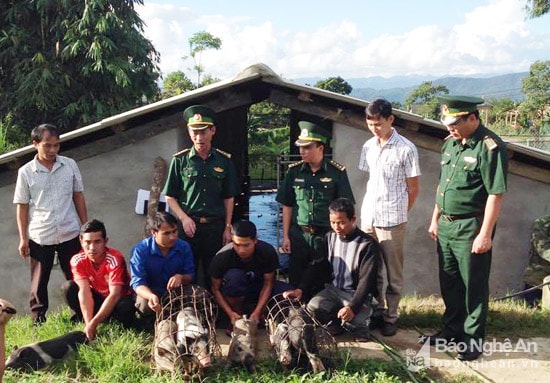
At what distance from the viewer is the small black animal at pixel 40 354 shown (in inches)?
143

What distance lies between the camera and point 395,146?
13.6ft

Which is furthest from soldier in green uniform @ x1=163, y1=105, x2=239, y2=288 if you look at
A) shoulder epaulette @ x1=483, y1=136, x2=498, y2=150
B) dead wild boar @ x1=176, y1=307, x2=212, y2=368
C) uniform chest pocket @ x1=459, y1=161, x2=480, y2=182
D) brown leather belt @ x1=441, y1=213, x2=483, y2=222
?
shoulder epaulette @ x1=483, y1=136, x2=498, y2=150

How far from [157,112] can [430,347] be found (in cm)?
375

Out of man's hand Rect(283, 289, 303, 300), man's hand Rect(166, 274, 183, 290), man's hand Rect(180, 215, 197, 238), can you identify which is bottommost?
man's hand Rect(283, 289, 303, 300)

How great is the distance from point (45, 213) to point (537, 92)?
32.4 metres

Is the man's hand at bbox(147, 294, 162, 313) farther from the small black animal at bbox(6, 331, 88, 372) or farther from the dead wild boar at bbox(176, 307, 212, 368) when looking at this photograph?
the small black animal at bbox(6, 331, 88, 372)

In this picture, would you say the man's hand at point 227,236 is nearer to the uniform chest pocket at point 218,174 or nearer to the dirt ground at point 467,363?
the uniform chest pocket at point 218,174

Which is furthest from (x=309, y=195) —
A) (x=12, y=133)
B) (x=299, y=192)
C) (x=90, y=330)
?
(x=12, y=133)

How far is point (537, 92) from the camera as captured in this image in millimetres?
30766

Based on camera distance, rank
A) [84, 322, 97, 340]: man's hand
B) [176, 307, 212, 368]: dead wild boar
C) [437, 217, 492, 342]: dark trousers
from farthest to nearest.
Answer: [84, 322, 97, 340]: man's hand → [437, 217, 492, 342]: dark trousers → [176, 307, 212, 368]: dead wild boar

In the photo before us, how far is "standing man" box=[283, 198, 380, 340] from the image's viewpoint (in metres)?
4.00

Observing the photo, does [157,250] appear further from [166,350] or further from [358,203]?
[358,203]

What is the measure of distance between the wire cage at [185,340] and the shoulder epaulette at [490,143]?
2.36 metres

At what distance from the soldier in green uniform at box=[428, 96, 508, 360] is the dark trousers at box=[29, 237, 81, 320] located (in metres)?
3.23
